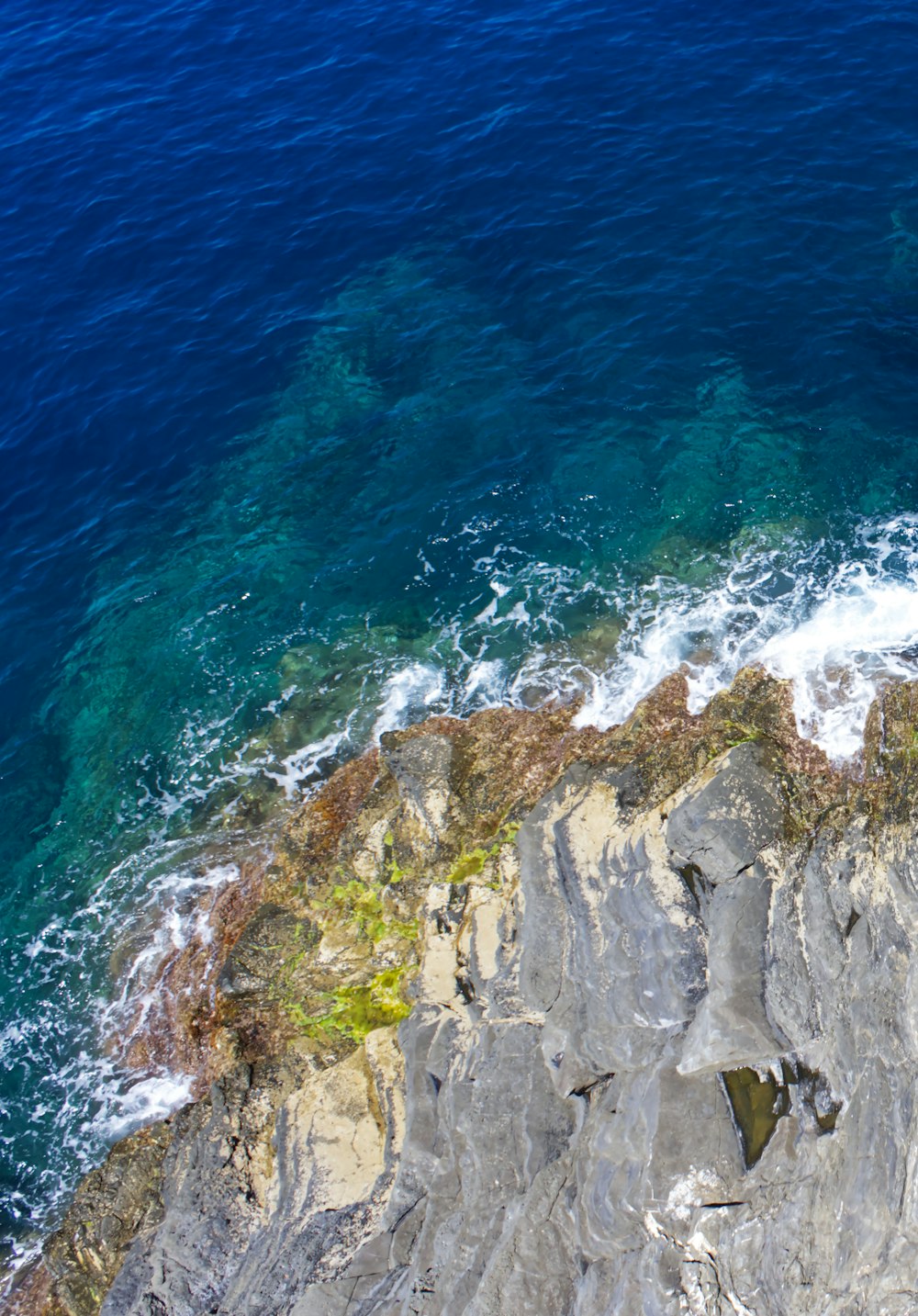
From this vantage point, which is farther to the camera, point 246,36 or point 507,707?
point 246,36

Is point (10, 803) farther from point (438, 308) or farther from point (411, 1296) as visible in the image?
point (438, 308)

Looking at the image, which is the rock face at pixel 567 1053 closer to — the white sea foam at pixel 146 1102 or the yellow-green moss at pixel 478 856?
the yellow-green moss at pixel 478 856

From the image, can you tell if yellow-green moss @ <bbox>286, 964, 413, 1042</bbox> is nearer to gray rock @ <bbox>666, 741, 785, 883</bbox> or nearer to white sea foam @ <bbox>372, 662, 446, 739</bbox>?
gray rock @ <bbox>666, 741, 785, 883</bbox>

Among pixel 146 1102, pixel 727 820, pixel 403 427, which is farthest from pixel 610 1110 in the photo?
pixel 403 427

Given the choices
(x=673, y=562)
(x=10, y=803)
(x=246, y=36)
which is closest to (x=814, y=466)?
(x=673, y=562)

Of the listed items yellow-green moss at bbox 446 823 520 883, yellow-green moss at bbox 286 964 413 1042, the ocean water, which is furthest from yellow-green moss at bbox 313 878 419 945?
the ocean water

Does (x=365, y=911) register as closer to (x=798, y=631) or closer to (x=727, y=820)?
(x=727, y=820)
